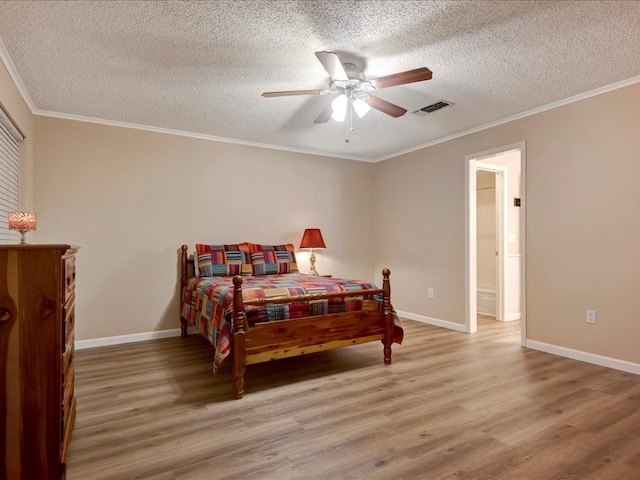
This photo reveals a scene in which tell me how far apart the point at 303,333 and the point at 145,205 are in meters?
2.55

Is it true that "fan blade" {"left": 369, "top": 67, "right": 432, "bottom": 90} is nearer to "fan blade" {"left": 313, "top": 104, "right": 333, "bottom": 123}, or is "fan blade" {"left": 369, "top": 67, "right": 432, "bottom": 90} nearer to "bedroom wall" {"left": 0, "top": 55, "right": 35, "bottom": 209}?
"fan blade" {"left": 313, "top": 104, "right": 333, "bottom": 123}

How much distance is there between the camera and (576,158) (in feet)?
10.9

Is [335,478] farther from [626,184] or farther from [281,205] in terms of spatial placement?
[281,205]

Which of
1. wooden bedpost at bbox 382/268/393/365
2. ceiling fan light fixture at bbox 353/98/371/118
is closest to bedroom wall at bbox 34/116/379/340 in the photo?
wooden bedpost at bbox 382/268/393/365

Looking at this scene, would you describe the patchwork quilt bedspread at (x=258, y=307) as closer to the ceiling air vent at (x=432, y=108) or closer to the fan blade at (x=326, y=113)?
the fan blade at (x=326, y=113)

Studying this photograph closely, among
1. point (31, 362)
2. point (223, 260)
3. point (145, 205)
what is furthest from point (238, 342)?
point (145, 205)

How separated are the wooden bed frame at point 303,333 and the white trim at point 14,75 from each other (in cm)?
223

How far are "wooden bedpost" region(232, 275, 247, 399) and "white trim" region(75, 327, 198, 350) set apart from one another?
200 cm

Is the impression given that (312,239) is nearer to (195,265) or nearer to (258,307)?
(195,265)

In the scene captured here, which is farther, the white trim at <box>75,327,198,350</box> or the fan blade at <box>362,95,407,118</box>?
the white trim at <box>75,327,198,350</box>

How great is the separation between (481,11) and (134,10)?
1999 mm

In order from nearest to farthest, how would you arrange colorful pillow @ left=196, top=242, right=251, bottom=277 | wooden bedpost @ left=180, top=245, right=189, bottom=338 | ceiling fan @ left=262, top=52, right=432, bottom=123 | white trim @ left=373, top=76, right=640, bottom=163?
1. ceiling fan @ left=262, top=52, right=432, bottom=123
2. white trim @ left=373, top=76, right=640, bottom=163
3. colorful pillow @ left=196, top=242, right=251, bottom=277
4. wooden bedpost @ left=180, top=245, right=189, bottom=338

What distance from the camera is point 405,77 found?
2.31m

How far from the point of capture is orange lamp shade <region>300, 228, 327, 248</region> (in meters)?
4.86
